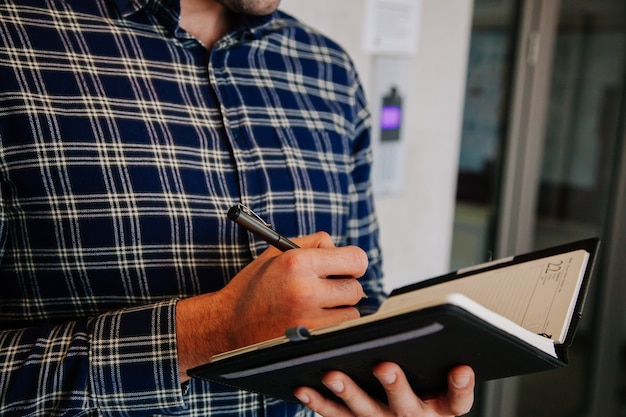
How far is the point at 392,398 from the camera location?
2.13ft

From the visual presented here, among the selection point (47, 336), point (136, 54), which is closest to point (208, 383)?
point (47, 336)

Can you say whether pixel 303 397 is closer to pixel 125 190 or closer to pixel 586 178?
pixel 125 190

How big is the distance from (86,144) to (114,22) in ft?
0.62

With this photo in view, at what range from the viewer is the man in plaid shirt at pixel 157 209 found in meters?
0.70

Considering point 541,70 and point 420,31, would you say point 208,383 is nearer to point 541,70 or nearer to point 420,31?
point 420,31

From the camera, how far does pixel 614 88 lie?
2.76 metres

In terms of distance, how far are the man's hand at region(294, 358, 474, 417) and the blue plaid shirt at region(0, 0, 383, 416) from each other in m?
0.19

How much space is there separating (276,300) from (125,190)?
0.94 ft

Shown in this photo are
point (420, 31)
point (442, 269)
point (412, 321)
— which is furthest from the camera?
point (442, 269)

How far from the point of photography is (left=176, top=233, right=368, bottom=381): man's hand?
25.8 inches

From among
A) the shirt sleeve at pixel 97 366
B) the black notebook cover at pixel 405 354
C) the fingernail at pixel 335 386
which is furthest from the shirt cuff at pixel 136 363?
the fingernail at pixel 335 386

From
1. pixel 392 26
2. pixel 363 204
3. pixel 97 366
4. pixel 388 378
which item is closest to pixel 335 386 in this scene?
pixel 388 378

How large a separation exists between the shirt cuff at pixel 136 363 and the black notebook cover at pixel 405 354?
0.34 feet

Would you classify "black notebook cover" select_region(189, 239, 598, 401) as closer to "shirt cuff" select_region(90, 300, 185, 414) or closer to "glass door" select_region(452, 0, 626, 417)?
"shirt cuff" select_region(90, 300, 185, 414)
